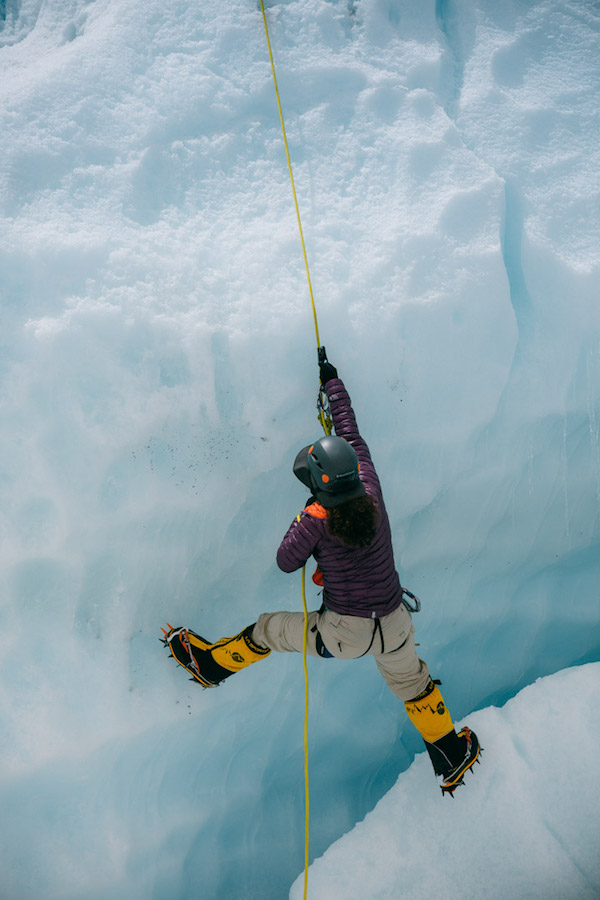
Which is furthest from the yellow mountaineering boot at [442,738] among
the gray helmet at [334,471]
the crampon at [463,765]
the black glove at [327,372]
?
the black glove at [327,372]

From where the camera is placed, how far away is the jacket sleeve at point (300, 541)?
2.14 meters

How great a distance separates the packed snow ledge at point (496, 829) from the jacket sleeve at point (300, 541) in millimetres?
1548

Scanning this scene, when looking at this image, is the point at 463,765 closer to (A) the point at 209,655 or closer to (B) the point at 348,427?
(A) the point at 209,655

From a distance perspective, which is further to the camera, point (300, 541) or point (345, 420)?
point (345, 420)

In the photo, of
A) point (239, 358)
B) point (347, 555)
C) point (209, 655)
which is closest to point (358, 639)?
point (347, 555)

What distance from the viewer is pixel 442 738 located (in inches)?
104

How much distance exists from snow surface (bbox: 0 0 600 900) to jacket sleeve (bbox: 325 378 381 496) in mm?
273

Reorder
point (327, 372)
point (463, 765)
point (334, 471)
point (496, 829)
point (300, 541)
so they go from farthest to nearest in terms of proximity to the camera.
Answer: point (496, 829), point (463, 765), point (327, 372), point (300, 541), point (334, 471)

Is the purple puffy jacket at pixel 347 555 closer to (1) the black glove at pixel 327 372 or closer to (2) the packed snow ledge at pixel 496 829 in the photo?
(1) the black glove at pixel 327 372

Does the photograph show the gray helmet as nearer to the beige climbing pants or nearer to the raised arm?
the raised arm

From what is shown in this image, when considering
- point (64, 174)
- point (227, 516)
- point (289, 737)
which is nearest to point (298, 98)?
point (64, 174)

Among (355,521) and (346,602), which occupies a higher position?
(355,521)

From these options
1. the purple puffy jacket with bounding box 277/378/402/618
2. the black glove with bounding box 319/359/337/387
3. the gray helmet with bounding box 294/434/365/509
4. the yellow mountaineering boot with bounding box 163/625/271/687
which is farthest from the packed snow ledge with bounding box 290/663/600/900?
the black glove with bounding box 319/359/337/387

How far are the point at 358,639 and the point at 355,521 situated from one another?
569mm
